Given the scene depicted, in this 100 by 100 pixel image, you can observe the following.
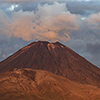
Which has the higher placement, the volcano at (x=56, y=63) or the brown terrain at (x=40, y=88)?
the volcano at (x=56, y=63)

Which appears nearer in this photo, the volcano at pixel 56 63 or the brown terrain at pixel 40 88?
the brown terrain at pixel 40 88

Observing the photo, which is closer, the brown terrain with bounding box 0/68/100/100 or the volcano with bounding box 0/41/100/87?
the brown terrain with bounding box 0/68/100/100

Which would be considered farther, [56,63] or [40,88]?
[56,63]

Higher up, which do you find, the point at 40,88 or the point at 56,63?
the point at 56,63

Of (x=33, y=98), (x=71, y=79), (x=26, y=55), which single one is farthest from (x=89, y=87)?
(x=26, y=55)

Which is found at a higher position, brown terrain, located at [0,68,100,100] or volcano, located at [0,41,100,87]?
volcano, located at [0,41,100,87]
